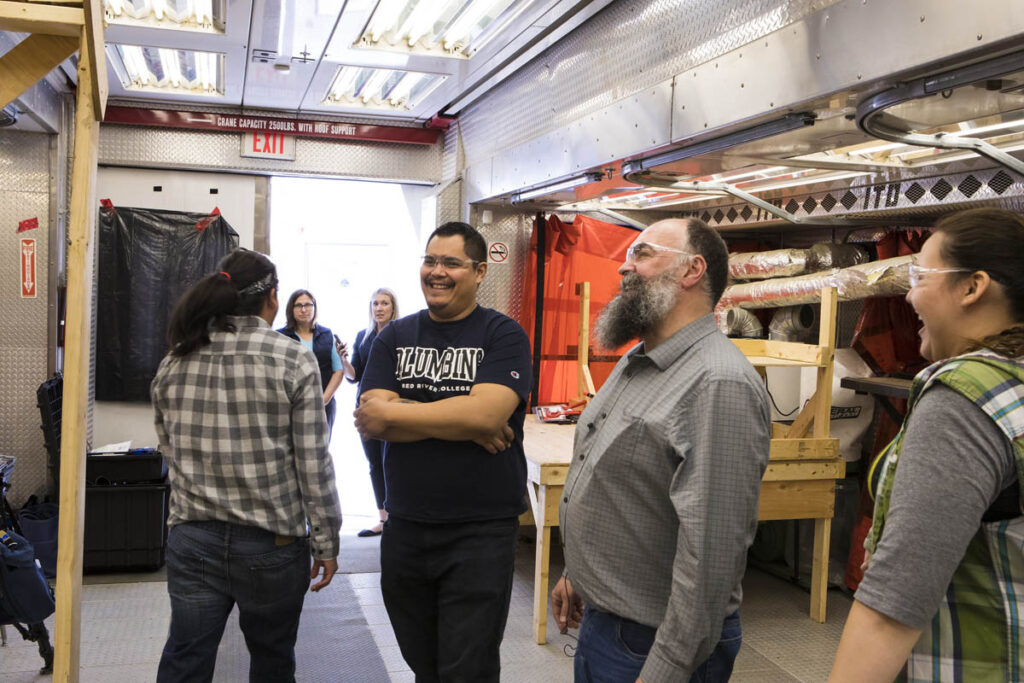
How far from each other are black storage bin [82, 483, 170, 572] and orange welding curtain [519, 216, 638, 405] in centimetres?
261

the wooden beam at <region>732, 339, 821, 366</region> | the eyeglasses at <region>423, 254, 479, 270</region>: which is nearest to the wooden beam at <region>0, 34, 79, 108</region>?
the eyeglasses at <region>423, 254, 479, 270</region>

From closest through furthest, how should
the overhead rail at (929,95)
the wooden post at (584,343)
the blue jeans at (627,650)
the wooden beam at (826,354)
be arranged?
the blue jeans at (627,650) < the overhead rail at (929,95) < the wooden beam at (826,354) < the wooden post at (584,343)

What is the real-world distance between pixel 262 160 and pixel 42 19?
4.95m

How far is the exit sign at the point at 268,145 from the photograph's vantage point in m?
6.76

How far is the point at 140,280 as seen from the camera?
6555 mm

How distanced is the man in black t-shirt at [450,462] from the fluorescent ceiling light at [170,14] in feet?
8.27

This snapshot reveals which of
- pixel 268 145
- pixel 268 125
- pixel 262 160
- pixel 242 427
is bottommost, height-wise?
pixel 242 427

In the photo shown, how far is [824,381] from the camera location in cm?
466

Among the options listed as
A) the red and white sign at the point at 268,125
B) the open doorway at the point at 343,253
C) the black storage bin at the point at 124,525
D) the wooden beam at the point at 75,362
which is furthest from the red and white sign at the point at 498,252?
the wooden beam at the point at 75,362

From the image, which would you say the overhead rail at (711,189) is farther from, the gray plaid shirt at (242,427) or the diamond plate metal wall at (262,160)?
the diamond plate metal wall at (262,160)

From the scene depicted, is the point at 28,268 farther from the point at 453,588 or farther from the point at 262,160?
the point at 453,588

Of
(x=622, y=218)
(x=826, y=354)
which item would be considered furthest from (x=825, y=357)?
(x=622, y=218)

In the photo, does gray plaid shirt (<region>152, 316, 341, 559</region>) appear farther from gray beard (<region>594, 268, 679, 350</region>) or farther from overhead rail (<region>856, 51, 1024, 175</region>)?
overhead rail (<region>856, 51, 1024, 175</region>)

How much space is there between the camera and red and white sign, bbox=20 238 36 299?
6094 mm
